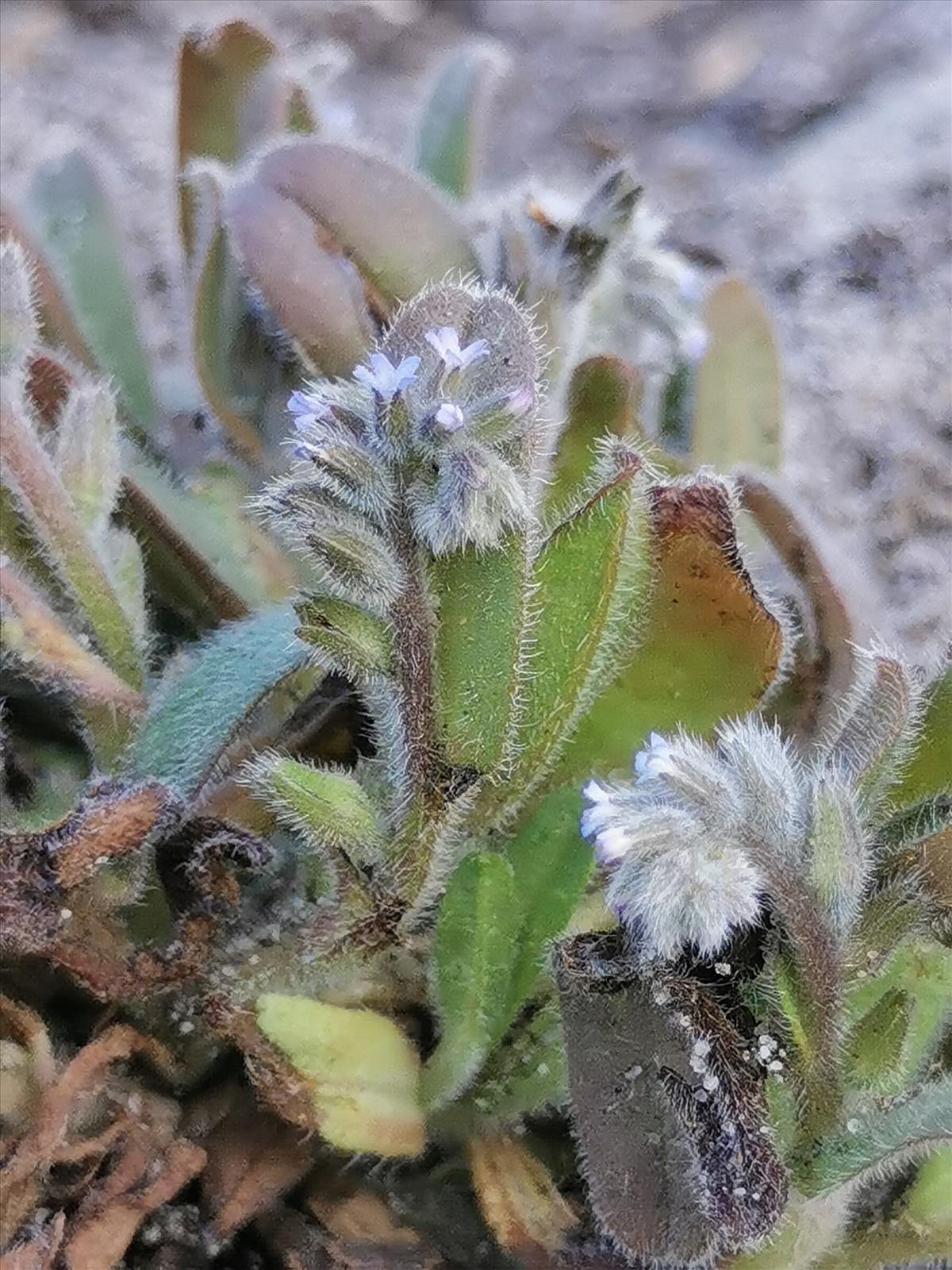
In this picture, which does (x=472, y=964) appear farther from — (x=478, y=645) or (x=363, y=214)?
(x=363, y=214)

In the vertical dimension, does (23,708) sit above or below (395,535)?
below

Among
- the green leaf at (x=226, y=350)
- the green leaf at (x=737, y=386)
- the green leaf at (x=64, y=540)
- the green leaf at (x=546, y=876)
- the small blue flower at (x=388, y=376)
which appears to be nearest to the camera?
the small blue flower at (x=388, y=376)

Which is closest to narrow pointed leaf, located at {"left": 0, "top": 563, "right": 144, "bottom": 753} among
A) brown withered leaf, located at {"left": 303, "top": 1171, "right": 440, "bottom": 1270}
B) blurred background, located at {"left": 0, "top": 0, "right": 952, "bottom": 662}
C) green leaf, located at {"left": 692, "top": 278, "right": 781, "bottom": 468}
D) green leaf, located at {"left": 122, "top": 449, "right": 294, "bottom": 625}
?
green leaf, located at {"left": 122, "top": 449, "right": 294, "bottom": 625}

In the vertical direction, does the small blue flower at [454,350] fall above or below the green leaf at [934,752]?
above

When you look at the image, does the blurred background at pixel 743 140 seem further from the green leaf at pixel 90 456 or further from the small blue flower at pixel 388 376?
the small blue flower at pixel 388 376

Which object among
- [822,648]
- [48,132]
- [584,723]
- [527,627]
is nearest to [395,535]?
[527,627]

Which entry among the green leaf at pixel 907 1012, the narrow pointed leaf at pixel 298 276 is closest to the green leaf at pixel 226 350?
the narrow pointed leaf at pixel 298 276

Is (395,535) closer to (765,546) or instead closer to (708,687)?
(708,687)
